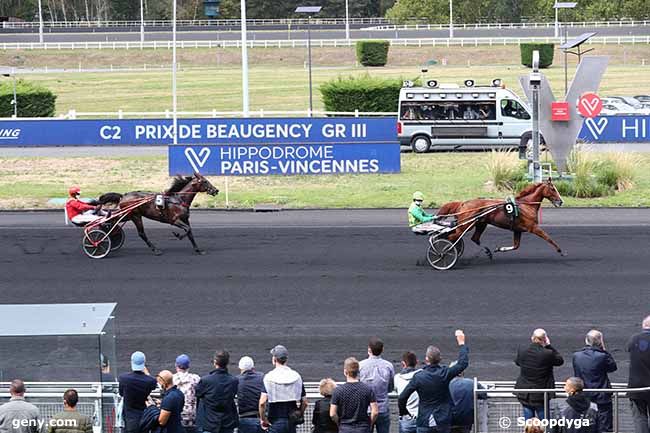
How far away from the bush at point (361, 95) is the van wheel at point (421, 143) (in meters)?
8.56

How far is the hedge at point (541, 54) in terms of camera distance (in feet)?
227

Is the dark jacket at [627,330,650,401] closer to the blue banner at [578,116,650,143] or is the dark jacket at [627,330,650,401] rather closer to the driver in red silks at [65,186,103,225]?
the driver in red silks at [65,186,103,225]

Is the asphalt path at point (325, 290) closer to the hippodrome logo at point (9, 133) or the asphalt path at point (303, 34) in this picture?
the hippodrome logo at point (9, 133)

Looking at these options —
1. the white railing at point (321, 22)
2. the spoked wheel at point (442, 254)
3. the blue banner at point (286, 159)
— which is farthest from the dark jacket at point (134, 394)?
the white railing at point (321, 22)

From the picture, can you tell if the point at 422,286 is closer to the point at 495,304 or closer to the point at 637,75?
the point at 495,304

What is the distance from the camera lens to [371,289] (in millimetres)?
17375

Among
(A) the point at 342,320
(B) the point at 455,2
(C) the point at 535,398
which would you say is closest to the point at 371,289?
(A) the point at 342,320

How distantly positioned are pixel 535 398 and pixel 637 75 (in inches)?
2238

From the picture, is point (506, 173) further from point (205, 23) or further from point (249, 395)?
point (205, 23)

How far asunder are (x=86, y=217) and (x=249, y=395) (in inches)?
408

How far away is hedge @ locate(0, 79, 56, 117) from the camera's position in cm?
4466

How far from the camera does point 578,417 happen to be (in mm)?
9312

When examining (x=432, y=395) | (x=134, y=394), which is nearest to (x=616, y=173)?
(x=432, y=395)

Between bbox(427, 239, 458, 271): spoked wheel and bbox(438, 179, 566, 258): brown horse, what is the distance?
5.8 inches
